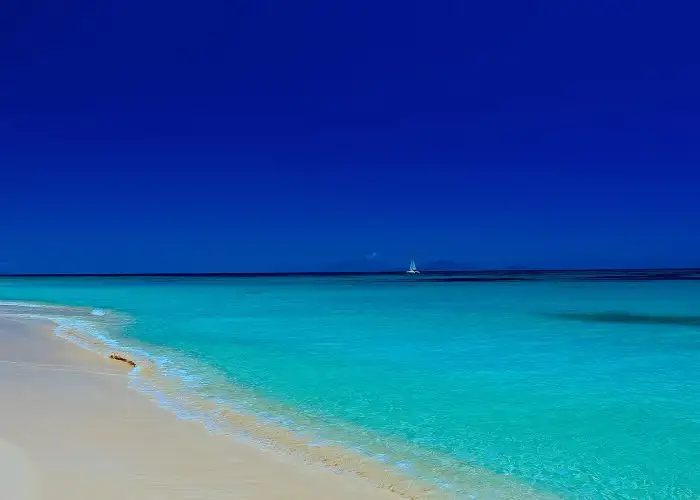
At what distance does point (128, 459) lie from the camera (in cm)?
442

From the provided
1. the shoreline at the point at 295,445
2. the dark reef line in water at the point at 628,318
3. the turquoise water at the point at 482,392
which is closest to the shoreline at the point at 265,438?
the shoreline at the point at 295,445

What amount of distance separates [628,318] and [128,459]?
740 inches

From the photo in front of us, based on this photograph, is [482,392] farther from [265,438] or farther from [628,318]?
[628,318]

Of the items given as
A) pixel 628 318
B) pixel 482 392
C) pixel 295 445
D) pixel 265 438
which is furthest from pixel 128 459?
pixel 628 318

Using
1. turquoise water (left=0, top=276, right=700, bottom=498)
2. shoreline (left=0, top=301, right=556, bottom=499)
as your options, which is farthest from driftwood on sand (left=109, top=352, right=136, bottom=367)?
turquoise water (left=0, top=276, right=700, bottom=498)

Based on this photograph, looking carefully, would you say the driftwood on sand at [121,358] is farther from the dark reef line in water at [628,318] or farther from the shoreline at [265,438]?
the dark reef line in water at [628,318]

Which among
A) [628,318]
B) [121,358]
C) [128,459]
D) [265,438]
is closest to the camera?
[128,459]

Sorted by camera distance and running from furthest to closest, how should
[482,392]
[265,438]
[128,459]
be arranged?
[482,392] < [265,438] < [128,459]

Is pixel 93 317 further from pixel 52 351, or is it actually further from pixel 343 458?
pixel 343 458

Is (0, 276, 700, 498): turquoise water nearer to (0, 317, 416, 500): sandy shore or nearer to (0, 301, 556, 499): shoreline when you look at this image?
(0, 301, 556, 499): shoreline

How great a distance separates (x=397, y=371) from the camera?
932 centimetres

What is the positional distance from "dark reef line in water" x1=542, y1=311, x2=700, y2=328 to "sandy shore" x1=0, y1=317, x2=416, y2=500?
52.5 ft

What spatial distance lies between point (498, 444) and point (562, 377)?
12.8 ft

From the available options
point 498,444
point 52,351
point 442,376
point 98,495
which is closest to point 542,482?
point 498,444
